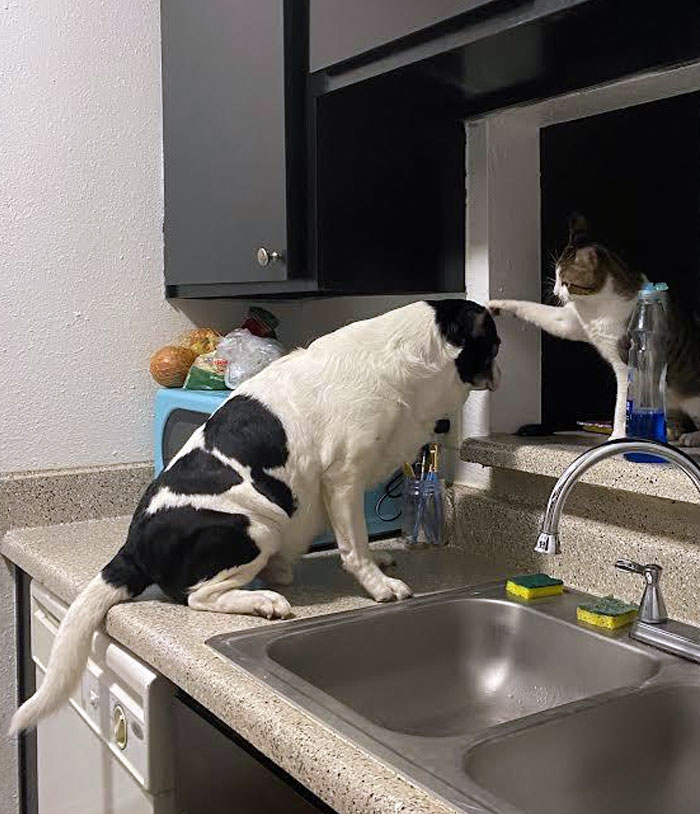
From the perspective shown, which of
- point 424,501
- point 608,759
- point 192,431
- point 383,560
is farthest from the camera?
point 192,431

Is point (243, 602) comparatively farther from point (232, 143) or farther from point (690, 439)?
point (232, 143)

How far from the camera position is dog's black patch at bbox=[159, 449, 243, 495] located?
54.4 inches

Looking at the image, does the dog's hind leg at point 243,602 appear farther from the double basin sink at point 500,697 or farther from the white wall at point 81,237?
the white wall at point 81,237

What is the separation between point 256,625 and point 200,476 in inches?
10.1

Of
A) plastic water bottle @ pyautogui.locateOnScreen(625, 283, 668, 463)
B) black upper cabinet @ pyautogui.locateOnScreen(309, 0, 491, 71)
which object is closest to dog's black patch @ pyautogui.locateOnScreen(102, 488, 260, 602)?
plastic water bottle @ pyautogui.locateOnScreen(625, 283, 668, 463)

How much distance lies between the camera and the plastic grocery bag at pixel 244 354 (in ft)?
6.19

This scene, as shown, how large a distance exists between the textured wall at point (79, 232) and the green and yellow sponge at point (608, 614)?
1.13 m

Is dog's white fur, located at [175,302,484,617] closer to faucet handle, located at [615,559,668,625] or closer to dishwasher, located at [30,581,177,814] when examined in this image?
dishwasher, located at [30,581,177,814]

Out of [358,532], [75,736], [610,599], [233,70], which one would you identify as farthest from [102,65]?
[610,599]

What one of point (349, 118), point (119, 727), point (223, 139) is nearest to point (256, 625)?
point (119, 727)

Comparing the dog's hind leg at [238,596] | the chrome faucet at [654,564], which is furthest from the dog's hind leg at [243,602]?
the chrome faucet at [654,564]

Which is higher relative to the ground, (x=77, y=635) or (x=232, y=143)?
(x=232, y=143)

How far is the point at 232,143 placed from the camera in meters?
1.77

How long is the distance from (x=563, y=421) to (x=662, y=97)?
612mm
